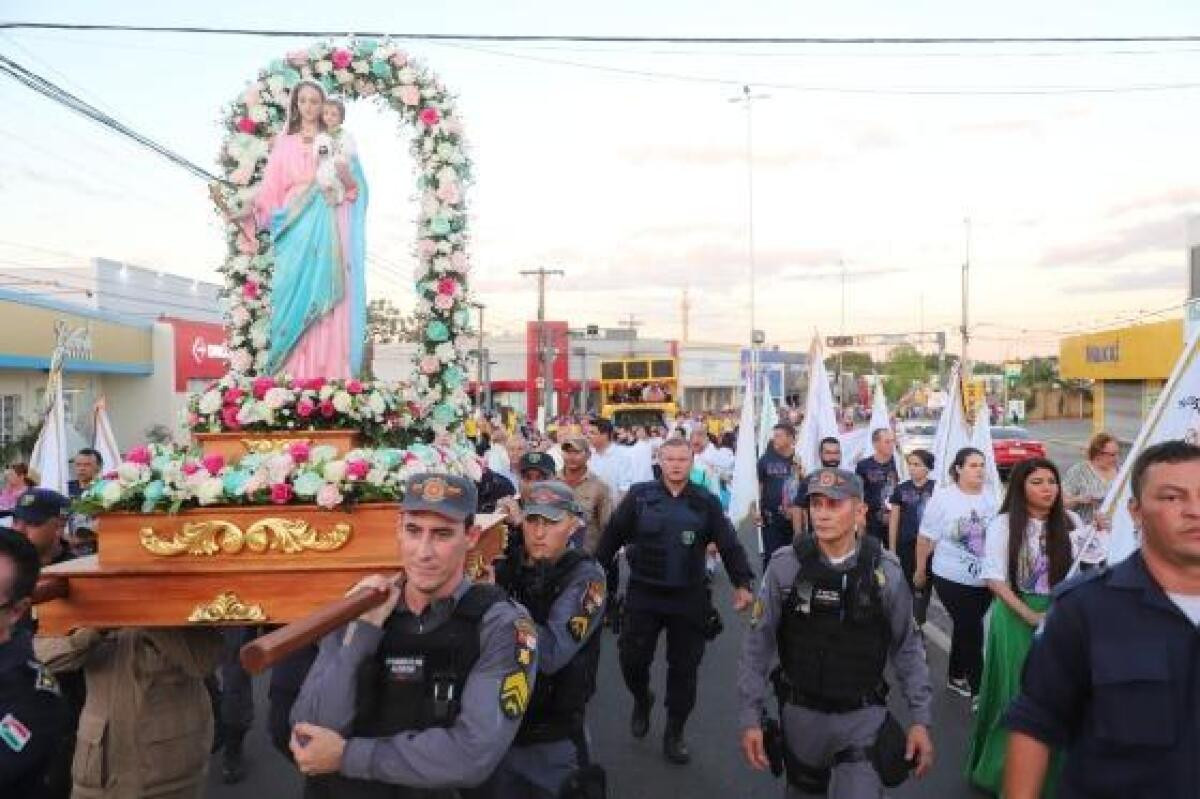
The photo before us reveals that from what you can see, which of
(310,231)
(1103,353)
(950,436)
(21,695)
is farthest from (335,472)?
(1103,353)

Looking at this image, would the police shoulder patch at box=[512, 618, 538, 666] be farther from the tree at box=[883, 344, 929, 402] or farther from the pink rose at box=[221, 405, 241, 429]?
the tree at box=[883, 344, 929, 402]

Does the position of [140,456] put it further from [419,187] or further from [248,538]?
[419,187]

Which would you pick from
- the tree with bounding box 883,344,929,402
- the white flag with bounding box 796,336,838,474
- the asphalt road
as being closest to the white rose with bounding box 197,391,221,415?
the asphalt road

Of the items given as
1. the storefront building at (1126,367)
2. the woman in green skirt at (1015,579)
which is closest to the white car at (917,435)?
the storefront building at (1126,367)

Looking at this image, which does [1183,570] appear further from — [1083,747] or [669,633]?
[669,633]

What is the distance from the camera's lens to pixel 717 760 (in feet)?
19.7

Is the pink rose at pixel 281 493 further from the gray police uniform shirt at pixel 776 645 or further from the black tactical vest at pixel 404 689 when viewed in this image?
the gray police uniform shirt at pixel 776 645

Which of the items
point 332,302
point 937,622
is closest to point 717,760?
point 332,302

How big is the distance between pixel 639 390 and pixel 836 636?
33.2 metres

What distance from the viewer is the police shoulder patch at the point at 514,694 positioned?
2695 millimetres

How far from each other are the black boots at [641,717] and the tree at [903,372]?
98144mm

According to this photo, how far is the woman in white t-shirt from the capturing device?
22.9ft

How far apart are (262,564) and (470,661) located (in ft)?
4.80

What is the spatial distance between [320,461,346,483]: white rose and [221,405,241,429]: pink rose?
42.4 inches
